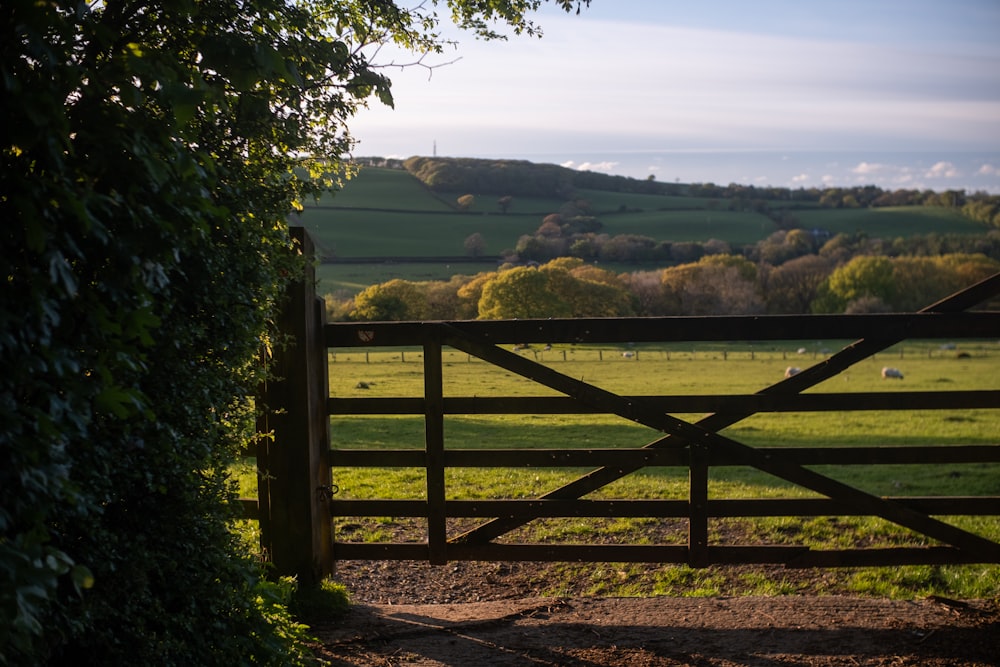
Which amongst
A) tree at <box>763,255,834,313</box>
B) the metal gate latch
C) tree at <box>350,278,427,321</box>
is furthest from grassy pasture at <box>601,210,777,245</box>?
the metal gate latch

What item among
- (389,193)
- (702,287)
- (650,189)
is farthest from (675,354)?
(650,189)

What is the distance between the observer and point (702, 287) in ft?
67.4

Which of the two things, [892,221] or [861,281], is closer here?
[861,281]

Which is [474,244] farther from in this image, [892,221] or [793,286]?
[892,221]

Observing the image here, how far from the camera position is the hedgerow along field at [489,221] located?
48094 millimetres

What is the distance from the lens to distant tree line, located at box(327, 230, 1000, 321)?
10805 mm

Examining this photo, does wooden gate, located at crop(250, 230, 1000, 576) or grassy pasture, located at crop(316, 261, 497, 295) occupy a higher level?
grassy pasture, located at crop(316, 261, 497, 295)

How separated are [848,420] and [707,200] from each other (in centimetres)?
7251

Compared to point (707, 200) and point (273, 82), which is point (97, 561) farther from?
point (707, 200)

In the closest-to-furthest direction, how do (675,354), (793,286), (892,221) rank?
(675,354) < (793,286) < (892,221)

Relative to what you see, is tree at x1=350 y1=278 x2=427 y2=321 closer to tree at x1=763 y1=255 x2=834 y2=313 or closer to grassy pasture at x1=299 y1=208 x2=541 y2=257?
tree at x1=763 y1=255 x2=834 y2=313

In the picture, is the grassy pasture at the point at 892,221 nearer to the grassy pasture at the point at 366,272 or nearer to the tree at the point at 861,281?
the tree at the point at 861,281

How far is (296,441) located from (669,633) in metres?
3.00

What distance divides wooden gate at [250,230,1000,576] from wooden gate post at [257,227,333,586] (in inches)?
0.6
